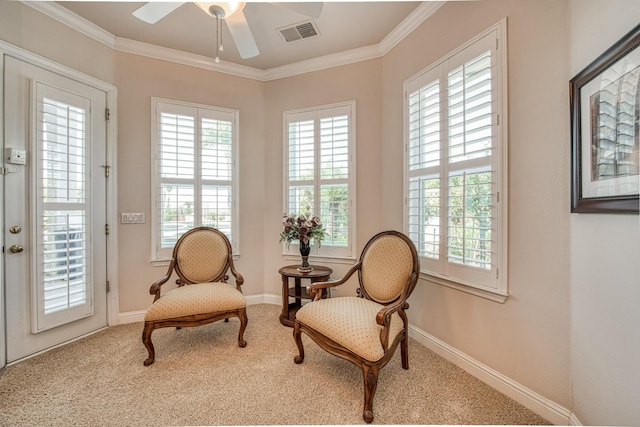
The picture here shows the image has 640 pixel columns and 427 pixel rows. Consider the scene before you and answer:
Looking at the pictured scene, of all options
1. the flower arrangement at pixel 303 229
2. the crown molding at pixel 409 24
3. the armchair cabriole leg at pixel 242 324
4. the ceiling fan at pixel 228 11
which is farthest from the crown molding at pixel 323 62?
the armchair cabriole leg at pixel 242 324

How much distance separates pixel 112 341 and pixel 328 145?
2.89m

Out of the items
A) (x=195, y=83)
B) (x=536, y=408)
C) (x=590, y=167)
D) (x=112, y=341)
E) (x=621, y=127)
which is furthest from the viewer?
(x=195, y=83)

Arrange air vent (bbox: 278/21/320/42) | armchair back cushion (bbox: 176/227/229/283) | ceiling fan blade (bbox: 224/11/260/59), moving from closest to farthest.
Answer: ceiling fan blade (bbox: 224/11/260/59) → air vent (bbox: 278/21/320/42) → armchair back cushion (bbox: 176/227/229/283)

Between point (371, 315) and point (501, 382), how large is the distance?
3.11ft

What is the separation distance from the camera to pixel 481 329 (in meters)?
1.94

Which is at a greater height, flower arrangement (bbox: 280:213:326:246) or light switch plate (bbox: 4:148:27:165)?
light switch plate (bbox: 4:148:27:165)

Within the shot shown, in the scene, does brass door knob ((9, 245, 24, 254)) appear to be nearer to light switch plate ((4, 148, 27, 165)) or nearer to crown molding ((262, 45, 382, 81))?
light switch plate ((4, 148, 27, 165))

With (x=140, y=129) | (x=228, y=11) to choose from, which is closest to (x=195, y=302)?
(x=140, y=129)

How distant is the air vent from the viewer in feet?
8.36

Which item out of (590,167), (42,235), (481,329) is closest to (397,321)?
(481,329)

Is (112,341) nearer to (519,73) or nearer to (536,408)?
(536,408)

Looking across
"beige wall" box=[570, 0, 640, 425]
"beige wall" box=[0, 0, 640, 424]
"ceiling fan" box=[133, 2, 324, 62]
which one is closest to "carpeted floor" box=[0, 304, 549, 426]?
"beige wall" box=[0, 0, 640, 424]

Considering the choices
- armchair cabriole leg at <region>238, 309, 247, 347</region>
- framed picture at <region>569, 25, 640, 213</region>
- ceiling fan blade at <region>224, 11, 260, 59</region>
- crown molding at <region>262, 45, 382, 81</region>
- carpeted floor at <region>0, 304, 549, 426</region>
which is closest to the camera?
framed picture at <region>569, 25, 640, 213</region>

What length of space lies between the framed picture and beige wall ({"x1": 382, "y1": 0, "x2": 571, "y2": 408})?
0.12 m
